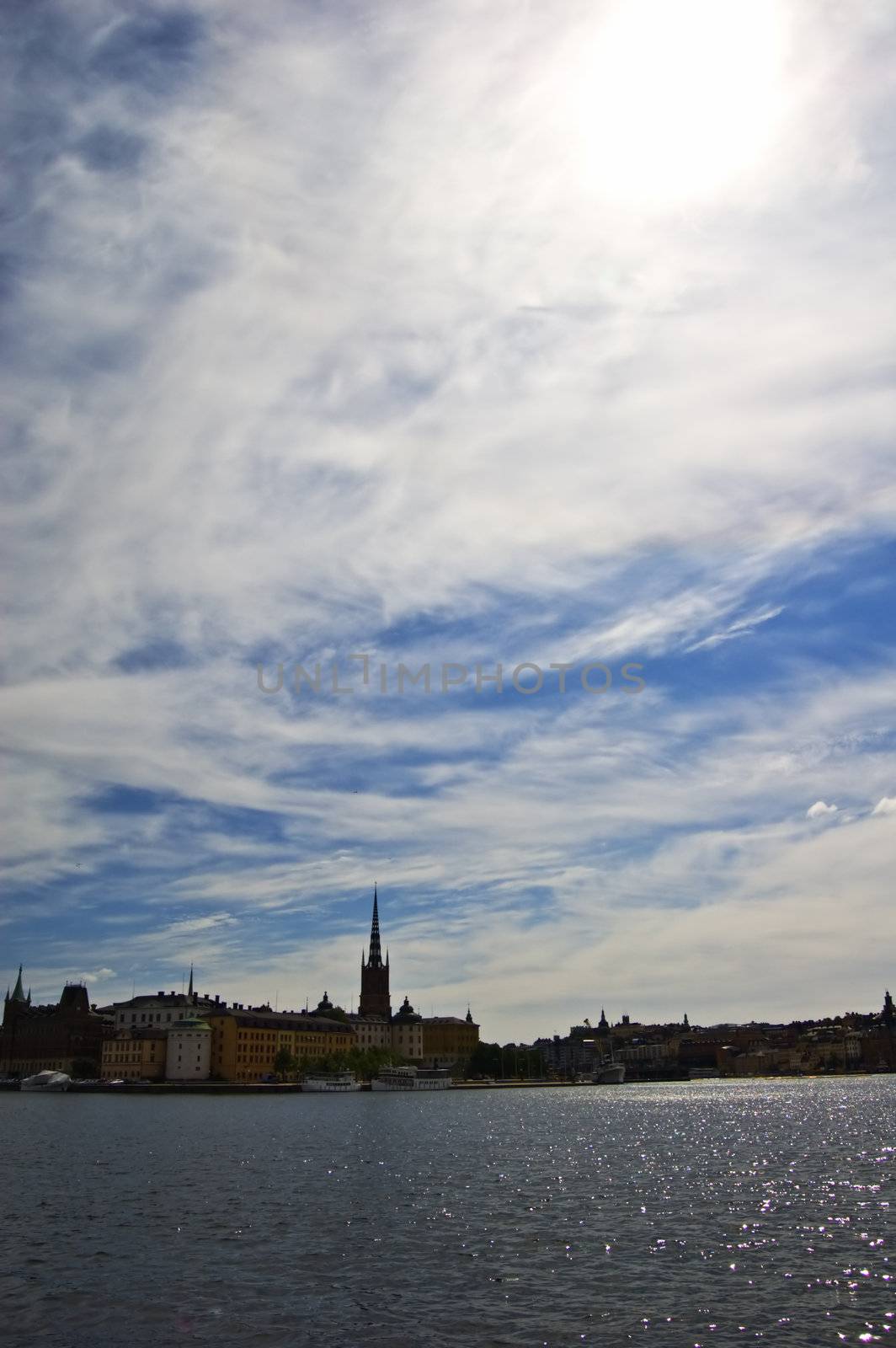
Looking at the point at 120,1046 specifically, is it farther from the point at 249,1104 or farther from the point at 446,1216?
the point at 446,1216

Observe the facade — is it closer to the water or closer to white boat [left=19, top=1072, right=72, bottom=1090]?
white boat [left=19, top=1072, right=72, bottom=1090]

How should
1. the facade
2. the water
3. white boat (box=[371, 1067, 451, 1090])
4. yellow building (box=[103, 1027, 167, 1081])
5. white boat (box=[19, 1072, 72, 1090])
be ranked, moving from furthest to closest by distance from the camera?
white boat (box=[371, 1067, 451, 1090]) < yellow building (box=[103, 1027, 167, 1081]) < the facade < white boat (box=[19, 1072, 72, 1090]) < the water

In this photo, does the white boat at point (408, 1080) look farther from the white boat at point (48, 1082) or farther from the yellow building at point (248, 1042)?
the white boat at point (48, 1082)

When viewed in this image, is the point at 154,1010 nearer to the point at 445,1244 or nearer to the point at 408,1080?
the point at 408,1080

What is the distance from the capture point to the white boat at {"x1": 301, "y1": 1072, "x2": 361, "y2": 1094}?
542ft

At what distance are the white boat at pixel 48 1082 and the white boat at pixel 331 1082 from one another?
3556 cm

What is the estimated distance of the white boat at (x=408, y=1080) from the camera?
587ft

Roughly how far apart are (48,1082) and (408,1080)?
52768mm

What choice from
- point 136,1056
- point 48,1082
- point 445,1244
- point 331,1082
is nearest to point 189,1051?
point 136,1056

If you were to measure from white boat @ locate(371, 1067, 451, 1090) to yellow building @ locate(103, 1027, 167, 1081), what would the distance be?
31792mm

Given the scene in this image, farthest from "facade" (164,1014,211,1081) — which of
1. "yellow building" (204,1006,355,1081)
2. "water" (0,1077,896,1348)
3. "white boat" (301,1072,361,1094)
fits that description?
"water" (0,1077,896,1348)

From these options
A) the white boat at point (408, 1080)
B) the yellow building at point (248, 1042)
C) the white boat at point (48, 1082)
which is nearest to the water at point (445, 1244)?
the yellow building at point (248, 1042)

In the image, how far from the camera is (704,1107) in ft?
417

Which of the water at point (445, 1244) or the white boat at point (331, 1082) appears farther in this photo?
the white boat at point (331, 1082)
